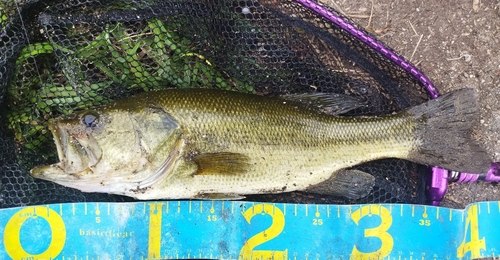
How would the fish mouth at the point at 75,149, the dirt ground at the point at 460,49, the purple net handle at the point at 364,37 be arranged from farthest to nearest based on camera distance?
the dirt ground at the point at 460,49 < the purple net handle at the point at 364,37 < the fish mouth at the point at 75,149

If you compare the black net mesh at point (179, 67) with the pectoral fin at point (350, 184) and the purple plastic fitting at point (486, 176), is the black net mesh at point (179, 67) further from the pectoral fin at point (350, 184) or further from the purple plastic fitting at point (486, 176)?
the purple plastic fitting at point (486, 176)

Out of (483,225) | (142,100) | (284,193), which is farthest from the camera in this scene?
(284,193)

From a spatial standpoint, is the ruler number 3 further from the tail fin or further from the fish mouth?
the fish mouth

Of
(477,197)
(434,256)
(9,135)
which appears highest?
(9,135)

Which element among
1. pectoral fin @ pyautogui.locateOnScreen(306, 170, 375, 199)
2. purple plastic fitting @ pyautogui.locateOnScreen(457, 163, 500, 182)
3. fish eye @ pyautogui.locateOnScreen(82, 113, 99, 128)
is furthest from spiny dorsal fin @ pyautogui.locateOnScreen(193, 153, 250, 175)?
purple plastic fitting @ pyautogui.locateOnScreen(457, 163, 500, 182)

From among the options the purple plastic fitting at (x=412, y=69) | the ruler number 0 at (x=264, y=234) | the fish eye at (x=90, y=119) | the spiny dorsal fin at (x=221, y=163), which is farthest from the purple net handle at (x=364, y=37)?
the fish eye at (x=90, y=119)

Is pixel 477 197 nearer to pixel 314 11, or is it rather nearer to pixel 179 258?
pixel 314 11

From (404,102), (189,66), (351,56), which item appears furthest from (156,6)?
(404,102)
